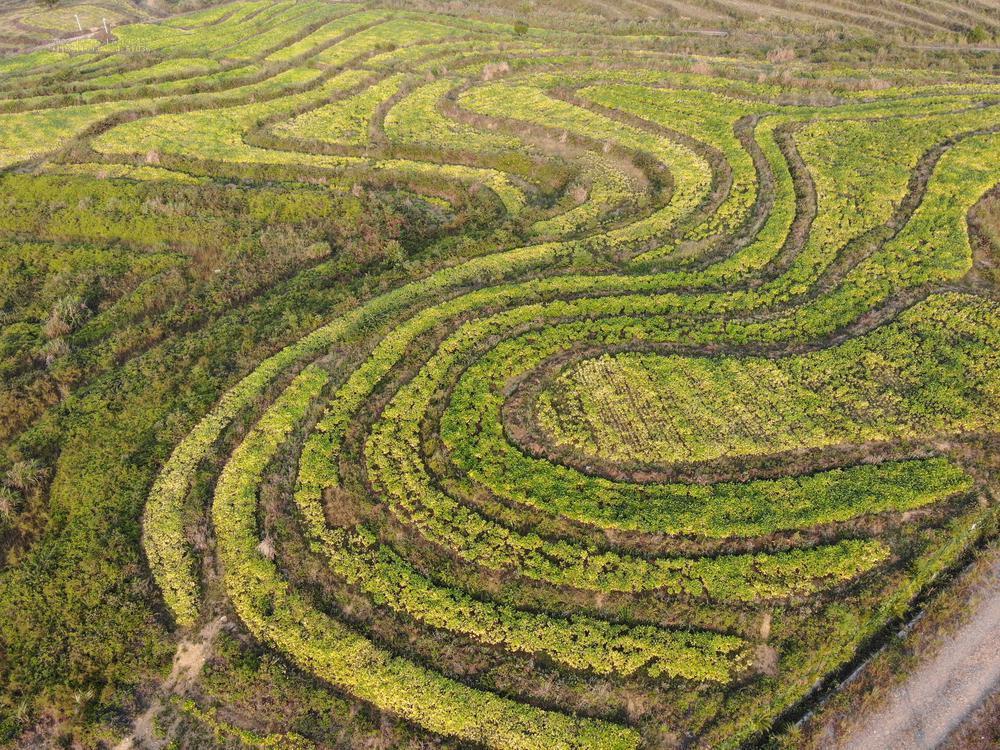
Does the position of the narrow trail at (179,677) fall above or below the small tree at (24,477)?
below

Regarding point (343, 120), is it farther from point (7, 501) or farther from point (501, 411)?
point (7, 501)

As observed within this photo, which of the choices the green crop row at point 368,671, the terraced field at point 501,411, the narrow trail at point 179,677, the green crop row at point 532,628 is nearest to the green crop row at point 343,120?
the terraced field at point 501,411

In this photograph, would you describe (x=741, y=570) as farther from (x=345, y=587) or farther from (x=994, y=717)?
(x=345, y=587)

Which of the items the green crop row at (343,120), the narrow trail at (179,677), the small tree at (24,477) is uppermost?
the green crop row at (343,120)

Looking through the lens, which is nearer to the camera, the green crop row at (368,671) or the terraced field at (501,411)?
the green crop row at (368,671)

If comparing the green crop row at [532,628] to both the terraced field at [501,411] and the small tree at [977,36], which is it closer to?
the terraced field at [501,411]

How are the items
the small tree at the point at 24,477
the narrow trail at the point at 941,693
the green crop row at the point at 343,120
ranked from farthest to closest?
the green crop row at the point at 343,120
the small tree at the point at 24,477
the narrow trail at the point at 941,693

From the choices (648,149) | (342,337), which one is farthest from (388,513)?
(648,149)
